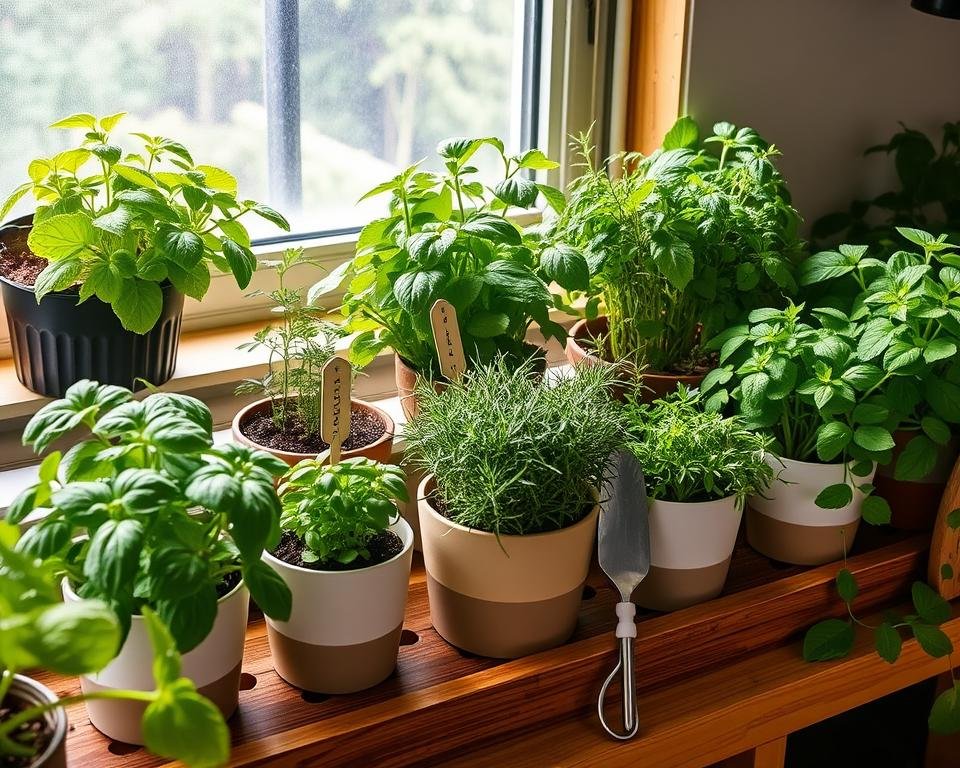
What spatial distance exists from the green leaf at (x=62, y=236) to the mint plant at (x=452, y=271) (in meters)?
0.25

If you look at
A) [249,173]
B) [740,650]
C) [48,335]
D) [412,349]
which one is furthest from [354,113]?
[740,650]

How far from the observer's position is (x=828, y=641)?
120 cm

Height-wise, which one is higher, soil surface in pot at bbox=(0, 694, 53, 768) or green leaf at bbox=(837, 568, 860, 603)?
soil surface in pot at bbox=(0, 694, 53, 768)

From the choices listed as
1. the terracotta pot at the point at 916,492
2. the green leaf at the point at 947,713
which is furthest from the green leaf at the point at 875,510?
the green leaf at the point at 947,713

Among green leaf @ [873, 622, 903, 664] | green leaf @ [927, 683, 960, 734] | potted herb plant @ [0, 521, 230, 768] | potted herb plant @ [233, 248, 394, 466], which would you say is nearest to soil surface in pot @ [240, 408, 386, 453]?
potted herb plant @ [233, 248, 394, 466]

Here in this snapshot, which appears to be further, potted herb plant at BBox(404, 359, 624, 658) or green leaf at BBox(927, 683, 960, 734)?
green leaf at BBox(927, 683, 960, 734)

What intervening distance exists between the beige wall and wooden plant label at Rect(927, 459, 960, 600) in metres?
0.63

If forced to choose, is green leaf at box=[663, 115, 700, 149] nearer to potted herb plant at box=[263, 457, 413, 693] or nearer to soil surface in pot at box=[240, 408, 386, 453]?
soil surface in pot at box=[240, 408, 386, 453]

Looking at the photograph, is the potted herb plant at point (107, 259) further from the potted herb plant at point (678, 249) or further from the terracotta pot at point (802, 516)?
the terracotta pot at point (802, 516)

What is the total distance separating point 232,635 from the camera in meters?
0.95

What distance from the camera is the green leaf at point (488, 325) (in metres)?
1.19

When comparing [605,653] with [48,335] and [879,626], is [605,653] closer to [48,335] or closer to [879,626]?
[879,626]

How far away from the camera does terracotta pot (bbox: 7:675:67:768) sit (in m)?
0.75

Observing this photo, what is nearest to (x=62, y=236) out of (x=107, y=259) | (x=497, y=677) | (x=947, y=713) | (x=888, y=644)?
(x=107, y=259)
